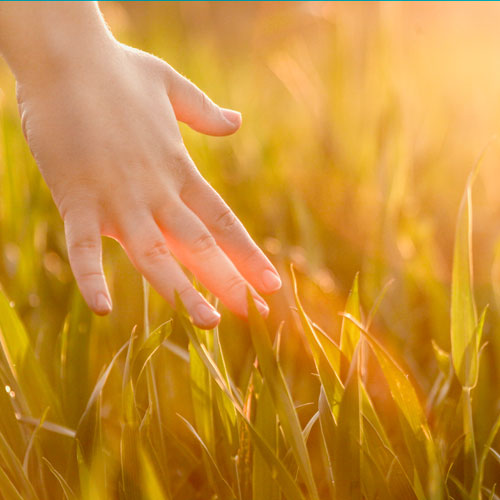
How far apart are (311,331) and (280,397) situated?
0.06 meters

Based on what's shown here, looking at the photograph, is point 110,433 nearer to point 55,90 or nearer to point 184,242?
point 184,242

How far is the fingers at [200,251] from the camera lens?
571 mm

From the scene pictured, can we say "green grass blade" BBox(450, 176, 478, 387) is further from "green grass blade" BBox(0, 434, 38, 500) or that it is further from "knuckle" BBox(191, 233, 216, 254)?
"green grass blade" BBox(0, 434, 38, 500)

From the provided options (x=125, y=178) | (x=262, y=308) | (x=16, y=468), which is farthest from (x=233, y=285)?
(x=16, y=468)

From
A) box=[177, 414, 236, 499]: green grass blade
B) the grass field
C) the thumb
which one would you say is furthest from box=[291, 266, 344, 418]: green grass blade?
the thumb

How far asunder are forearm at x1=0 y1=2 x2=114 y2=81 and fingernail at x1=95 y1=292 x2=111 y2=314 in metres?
0.20

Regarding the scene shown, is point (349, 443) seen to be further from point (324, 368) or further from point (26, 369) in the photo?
point (26, 369)

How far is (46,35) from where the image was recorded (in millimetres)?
542

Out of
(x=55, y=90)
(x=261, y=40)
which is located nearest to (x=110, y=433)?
(x=55, y=90)

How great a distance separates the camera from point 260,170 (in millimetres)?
1306

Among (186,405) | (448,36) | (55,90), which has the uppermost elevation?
(55,90)

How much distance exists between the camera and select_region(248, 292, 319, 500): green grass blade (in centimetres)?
49

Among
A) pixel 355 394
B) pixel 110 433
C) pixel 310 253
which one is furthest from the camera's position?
pixel 310 253

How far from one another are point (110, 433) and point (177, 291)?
0.20 metres
